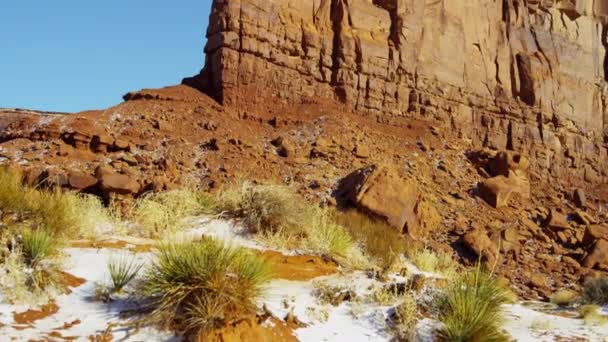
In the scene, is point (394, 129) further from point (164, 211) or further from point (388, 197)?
point (164, 211)

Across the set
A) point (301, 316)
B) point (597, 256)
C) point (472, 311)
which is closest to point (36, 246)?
point (301, 316)

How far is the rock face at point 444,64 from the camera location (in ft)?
73.0

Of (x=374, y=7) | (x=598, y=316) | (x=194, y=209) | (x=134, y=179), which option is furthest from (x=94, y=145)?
(x=598, y=316)

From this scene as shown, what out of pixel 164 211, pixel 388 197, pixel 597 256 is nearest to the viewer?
pixel 164 211

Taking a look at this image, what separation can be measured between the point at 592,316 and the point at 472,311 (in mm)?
2873

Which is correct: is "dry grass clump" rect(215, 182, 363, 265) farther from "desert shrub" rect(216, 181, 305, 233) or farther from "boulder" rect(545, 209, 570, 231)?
"boulder" rect(545, 209, 570, 231)

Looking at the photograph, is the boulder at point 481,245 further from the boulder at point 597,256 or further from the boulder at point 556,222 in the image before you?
the boulder at point 556,222

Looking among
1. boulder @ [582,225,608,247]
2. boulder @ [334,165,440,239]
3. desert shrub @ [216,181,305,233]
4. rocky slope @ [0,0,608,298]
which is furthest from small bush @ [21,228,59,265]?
boulder @ [582,225,608,247]

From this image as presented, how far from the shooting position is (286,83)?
22719 mm

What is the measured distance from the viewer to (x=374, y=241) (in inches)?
460

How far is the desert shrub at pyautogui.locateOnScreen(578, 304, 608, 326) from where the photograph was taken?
29.4 ft

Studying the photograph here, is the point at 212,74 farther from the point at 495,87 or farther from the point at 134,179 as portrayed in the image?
the point at 495,87

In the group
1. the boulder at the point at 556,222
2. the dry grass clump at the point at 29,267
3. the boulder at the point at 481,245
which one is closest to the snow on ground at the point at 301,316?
the dry grass clump at the point at 29,267

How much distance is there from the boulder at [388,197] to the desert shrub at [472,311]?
26.6 feet
